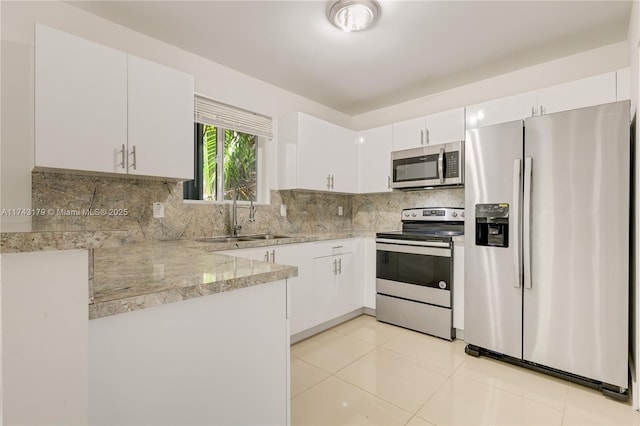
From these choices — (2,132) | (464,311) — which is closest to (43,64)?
(2,132)

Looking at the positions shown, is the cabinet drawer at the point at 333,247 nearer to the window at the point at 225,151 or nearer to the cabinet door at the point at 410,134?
the window at the point at 225,151

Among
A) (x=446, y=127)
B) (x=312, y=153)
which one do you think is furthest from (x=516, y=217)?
(x=312, y=153)

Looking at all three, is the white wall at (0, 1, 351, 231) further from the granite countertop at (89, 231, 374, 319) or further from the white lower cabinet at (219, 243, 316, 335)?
the white lower cabinet at (219, 243, 316, 335)

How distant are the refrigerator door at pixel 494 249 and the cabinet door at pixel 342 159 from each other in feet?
4.52

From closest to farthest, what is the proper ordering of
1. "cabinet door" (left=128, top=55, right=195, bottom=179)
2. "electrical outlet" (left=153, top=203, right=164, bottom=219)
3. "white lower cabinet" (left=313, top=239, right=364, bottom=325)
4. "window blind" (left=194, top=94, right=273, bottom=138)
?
"cabinet door" (left=128, top=55, right=195, bottom=179), "electrical outlet" (left=153, top=203, right=164, bottom=219), "window blind" (left=194, top=94, right=273, bottom=138), "white lower cabinet" (left=313, top=239, right=364, bottom=325)

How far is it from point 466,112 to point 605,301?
1.81 m

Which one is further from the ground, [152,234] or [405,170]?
[405,170]

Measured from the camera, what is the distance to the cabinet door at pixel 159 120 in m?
2.02

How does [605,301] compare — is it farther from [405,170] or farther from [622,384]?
[405,170]

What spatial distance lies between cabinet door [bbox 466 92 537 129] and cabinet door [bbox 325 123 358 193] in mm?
1267

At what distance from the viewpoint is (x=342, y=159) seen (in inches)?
140

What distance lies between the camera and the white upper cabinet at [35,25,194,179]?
5.63ft

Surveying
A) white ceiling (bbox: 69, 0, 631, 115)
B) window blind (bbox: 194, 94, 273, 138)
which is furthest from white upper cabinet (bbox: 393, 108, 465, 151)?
window blind (bbox: 194, 94, 273, 138)

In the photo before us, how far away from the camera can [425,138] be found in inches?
126
